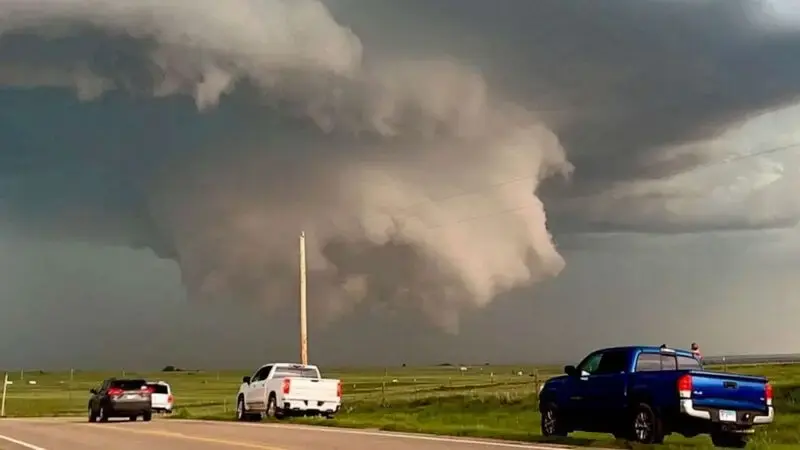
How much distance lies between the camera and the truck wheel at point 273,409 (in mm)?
35438

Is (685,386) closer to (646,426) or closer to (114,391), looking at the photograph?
(646,426)

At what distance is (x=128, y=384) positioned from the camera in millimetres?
41781

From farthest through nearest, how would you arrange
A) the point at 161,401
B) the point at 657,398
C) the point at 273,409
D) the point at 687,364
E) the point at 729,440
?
the point at 161,401, the point at 273,409, the point at 687,364, the point at 729,440, the point at 657,398

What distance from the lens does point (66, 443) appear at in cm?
2650

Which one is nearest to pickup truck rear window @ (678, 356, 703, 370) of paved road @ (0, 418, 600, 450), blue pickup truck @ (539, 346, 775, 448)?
blue pickup truck @ (539, 346, 775, 448)

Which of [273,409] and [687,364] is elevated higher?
[687,364]

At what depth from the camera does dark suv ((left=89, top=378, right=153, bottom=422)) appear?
135 feet

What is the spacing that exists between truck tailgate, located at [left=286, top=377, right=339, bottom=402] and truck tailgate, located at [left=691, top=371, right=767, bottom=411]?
1842 centimetres

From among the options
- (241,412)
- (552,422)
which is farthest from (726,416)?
(241,412)

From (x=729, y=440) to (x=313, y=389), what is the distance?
17.9 m

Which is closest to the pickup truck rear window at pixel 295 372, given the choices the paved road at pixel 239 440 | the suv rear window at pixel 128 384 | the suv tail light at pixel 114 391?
the paved road at pixel 239 440

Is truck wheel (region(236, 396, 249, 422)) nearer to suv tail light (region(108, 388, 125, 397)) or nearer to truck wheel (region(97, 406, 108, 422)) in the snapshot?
suv tail light (region(108, 388, 125, 397))

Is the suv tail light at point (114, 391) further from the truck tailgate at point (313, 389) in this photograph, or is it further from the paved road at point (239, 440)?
the truck tailgate at point (313, 389)

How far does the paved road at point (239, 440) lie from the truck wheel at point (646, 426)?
1866 millimetres
